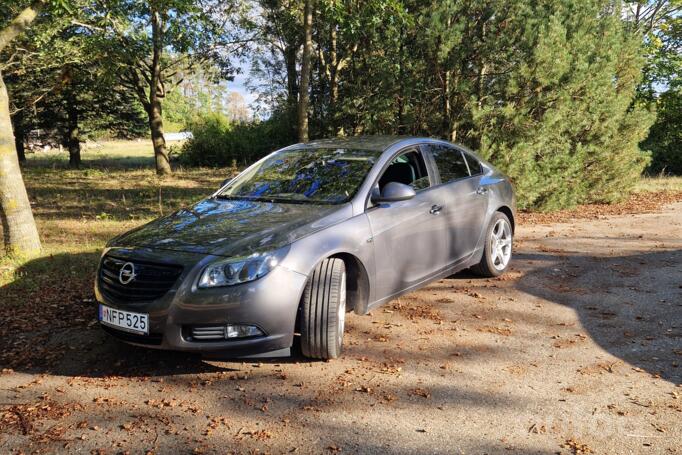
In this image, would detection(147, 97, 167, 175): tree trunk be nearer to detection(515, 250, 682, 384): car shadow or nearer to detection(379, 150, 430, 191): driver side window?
detection(515, 250, 682, 384): car shadow

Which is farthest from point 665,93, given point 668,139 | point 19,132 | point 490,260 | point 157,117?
point 19,132

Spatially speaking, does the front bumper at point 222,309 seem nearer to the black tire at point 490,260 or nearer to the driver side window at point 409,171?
the driver side window at point 409,171

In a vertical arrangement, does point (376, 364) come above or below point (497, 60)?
below

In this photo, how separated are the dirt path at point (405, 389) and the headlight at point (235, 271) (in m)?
0.73

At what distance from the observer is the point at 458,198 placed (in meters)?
5.46

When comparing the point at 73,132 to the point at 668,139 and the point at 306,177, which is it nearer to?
the point at 306,177

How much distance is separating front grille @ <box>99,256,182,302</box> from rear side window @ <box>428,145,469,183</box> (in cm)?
287

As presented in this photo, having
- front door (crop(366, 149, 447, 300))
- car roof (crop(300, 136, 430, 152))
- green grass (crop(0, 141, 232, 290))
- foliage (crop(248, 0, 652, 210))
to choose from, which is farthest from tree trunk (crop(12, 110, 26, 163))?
front door (crop(366, 149, 447, 300))

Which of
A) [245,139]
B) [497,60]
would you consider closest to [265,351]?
[497,60]

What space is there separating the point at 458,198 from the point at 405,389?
2.38 m

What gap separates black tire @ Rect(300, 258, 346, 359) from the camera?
3773 mm

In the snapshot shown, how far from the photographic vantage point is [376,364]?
4.03 meters

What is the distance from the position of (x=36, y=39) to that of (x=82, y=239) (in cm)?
1001

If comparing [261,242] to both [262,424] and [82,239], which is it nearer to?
[262,424]
